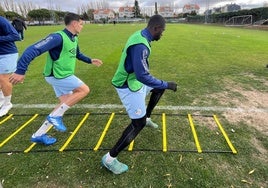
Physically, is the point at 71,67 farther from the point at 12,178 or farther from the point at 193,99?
the point at 193,99

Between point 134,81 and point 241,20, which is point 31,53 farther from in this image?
point 241,20

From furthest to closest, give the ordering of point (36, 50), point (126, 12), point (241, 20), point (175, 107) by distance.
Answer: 1. point (126, 12)
2. point (241, 20)
3. point (175, 107)
4. point (36, 50)

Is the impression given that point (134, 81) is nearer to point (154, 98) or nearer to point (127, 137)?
point (127, 137)

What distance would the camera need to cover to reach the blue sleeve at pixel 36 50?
11.1ft

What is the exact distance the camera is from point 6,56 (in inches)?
211

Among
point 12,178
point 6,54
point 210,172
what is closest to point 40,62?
point 6,54

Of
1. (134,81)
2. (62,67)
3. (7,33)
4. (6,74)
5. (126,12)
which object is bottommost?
(6,74)

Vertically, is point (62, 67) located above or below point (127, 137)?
above

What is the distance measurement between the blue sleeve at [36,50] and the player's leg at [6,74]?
83.3 inches

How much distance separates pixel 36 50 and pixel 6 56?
7.33 ft

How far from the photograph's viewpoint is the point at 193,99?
6.32m

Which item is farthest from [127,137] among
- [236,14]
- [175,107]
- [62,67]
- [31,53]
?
[236,14]

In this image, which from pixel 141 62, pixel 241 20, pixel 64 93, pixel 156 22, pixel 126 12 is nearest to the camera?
pixel 141 62

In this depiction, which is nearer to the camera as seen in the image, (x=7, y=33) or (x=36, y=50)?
(x=36, y=50)
